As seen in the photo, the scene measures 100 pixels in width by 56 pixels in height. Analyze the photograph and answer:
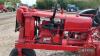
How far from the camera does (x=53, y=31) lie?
32.9ft

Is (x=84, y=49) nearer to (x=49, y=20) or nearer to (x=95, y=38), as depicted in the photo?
(x=95, y=38)

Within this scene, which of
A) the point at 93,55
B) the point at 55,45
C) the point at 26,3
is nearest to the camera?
the point at 93,55

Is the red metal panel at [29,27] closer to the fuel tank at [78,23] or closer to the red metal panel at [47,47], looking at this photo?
the red metal panel at [47,47]

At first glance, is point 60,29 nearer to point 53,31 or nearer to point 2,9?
point 53,31

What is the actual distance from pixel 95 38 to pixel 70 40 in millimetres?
764

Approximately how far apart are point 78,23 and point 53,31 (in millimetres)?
799

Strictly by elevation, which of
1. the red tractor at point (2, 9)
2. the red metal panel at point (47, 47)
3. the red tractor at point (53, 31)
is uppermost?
the red tractor at point (53, 31)

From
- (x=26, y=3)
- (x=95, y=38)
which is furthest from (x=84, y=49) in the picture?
(x=26, y=3)

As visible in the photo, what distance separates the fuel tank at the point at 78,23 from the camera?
9.62m

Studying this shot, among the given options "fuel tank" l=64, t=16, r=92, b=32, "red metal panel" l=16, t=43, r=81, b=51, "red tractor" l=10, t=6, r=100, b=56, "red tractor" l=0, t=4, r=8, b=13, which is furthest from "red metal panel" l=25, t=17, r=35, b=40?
"red tractor" l=0, t=4, r=8, b=13

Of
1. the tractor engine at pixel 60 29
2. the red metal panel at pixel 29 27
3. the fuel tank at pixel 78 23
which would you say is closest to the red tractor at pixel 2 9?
the tractor engine at pixel 60 29

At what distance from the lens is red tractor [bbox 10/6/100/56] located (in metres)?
9.66

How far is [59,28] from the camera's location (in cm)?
993

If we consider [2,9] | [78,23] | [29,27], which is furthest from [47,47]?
[2,9]
